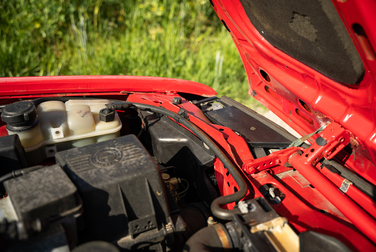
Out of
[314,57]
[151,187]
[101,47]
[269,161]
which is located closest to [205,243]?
[151,187]

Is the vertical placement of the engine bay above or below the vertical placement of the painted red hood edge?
below

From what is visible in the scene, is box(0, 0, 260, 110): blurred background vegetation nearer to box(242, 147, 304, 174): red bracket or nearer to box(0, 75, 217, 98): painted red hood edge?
box(0, 75, 217, 98): painted red hood edge

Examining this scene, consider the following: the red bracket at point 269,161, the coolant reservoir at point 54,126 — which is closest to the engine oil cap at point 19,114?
the coolant reservoir at point 54,126

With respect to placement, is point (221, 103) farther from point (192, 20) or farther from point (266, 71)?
point (192, 20)

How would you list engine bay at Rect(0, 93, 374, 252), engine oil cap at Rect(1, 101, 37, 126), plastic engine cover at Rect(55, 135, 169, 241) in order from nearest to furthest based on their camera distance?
engine bay at Rect(0, 93, 374, 252)
plastic engine cover at Rect(55, 135, 169, 241)
engine oil cap at Rect(1, 101, 37, 126)

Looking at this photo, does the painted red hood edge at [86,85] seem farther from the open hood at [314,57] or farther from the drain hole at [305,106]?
the drain hole at [305,106]

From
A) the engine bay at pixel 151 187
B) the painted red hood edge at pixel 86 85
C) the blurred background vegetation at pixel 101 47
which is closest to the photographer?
the engine bay at pixel 151 187

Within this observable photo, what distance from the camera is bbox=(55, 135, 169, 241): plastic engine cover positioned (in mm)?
965

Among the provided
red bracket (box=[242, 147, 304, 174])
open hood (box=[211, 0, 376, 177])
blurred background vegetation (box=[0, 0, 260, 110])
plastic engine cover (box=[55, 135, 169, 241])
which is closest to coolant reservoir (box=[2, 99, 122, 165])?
plastic engine cover (box=[55, 135, 169, 241])

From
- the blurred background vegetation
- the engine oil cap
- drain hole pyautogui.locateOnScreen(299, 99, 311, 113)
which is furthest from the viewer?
the blurred background vegetation

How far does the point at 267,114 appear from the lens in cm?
385

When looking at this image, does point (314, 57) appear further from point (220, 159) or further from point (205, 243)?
point (205, 243)

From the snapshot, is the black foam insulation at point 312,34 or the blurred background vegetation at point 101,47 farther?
the blurred background vegetation at point 101,47

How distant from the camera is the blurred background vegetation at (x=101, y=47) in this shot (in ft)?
12.4
